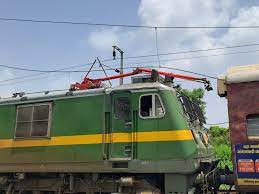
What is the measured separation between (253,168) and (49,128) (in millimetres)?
6733

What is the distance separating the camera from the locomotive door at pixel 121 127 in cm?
1120

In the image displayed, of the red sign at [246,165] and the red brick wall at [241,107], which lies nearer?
the red sign at [246,165]

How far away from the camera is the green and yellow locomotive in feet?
35.2

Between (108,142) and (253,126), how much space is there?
169 inches

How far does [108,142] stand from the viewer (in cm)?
1145

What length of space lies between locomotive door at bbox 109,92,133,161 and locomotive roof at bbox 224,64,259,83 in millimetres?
3065

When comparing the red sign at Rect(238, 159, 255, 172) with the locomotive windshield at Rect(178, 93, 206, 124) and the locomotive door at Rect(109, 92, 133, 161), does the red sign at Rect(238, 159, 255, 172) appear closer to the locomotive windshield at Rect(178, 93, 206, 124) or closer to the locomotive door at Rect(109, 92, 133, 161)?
the locomotive windshield at Rect(178, 93, 206, 124)

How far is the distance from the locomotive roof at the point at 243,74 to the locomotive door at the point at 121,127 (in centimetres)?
306

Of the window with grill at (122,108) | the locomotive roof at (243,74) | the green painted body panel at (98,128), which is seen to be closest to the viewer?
the locomotive roof at (243,74)

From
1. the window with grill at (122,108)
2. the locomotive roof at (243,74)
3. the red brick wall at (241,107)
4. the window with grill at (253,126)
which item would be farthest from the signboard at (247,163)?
the window with grill at (122,108)

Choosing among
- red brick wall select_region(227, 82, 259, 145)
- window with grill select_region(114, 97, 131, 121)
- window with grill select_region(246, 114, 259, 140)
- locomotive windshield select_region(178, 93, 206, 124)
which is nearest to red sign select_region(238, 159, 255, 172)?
red brick wall select_region(227, 82, 259, 145)

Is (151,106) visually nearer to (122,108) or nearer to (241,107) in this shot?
(122,108)

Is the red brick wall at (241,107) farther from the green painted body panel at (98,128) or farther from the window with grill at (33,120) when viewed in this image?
the window with grill at (33,120)

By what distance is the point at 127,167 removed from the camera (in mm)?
11109
